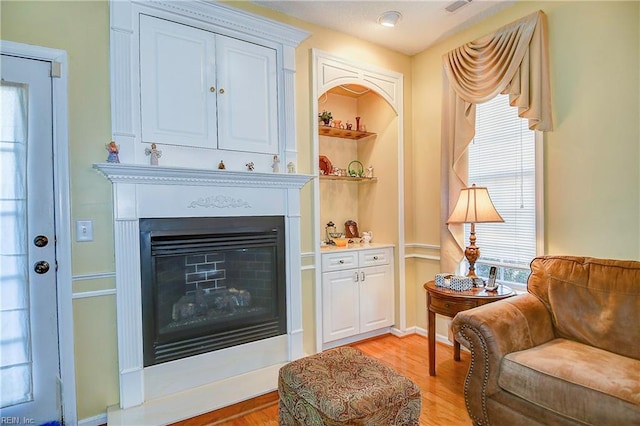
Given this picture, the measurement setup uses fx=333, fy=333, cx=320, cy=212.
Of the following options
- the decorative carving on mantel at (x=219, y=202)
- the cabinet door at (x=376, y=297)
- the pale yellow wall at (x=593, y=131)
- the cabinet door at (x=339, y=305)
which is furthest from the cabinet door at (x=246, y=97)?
the pale yellow wall at (x=593, y=131)

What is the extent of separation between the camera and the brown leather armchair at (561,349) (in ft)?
4.83

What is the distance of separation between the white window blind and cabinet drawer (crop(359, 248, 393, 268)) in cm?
77

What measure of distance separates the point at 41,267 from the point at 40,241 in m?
0.15

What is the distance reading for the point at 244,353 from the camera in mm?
2514

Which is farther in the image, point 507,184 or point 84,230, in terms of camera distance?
point 507,184

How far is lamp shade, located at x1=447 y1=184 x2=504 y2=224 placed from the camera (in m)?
2.46

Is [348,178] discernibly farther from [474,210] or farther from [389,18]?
[389,18]

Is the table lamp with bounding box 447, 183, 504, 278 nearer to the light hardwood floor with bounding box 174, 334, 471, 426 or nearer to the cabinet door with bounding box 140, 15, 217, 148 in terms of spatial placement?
the light hardwood floor with bounding box 174, 334, 471, 426

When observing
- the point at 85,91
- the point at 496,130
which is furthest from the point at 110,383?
the point at 496,130

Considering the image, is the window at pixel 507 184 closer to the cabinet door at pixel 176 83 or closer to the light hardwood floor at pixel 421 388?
the light hardwood floor at pixel 421 388

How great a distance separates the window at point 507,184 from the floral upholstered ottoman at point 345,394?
64.9 inches

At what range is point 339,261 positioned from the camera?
3.04 meters

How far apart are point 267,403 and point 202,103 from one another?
2.13 metres

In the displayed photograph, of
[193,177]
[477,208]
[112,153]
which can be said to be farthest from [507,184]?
[112,153]
